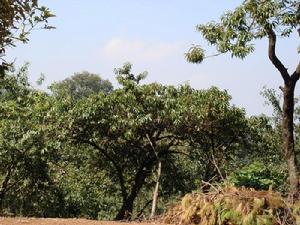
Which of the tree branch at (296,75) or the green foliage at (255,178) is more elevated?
the tree branch at (296,75)

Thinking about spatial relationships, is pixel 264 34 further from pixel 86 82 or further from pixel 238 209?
pixel 86 82

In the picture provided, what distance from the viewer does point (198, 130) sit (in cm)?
1271

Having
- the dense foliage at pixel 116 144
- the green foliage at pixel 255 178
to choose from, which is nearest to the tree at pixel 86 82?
the dense foliage at pixel 116 144

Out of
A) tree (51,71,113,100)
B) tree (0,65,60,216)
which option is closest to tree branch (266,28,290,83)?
tree (0,65,60,216)

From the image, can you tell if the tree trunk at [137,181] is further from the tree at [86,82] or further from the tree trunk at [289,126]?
the tree at [86,82]

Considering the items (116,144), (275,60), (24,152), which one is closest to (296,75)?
(275,60)

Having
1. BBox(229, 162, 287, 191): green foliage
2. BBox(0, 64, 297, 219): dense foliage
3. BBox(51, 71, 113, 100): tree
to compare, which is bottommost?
BBox(229, 162, 287, 191): green foliage

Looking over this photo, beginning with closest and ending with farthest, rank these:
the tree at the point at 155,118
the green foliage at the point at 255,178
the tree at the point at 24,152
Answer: the green foliage at the point at 255,178
the tree at the point at 155,118
the tree at the point at 24,152

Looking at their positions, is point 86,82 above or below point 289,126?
above

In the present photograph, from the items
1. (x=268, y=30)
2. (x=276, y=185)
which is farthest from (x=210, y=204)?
(x=276, y=185)

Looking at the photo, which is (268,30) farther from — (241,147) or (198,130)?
(241,147)

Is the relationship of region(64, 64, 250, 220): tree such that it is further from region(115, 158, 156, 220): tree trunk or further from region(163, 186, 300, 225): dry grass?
region(163, 186, 300, 225): dry grass

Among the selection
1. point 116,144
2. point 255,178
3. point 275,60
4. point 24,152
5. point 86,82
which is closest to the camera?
point 275,60

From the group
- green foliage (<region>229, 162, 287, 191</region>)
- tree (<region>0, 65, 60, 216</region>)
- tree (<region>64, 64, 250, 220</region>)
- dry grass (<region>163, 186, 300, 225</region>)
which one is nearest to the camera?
dry grass (<region>163, 186, 300, 225</region>)
